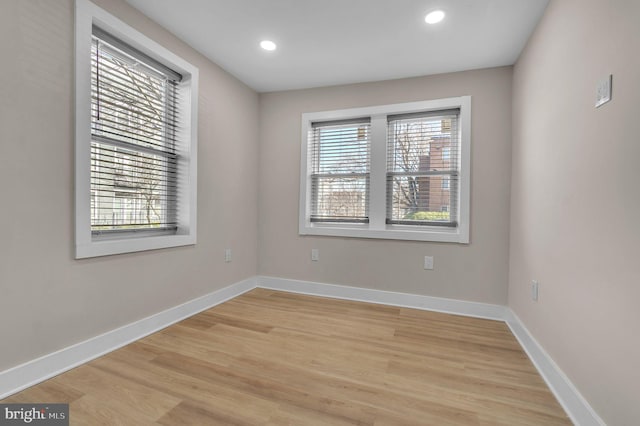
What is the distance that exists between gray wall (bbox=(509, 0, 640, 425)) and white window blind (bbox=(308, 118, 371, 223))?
5.19ft

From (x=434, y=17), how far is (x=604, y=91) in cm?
130

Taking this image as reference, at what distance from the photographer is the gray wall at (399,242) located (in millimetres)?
2869

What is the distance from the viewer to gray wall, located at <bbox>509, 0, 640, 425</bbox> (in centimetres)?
116

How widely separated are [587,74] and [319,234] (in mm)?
2595

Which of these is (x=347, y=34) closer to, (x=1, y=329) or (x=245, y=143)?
(x=245, y=143)

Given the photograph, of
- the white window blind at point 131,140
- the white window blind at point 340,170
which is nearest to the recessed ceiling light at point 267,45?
the white window blind at point 131,140

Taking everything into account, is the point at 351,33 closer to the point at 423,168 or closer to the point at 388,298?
the point at 423,168

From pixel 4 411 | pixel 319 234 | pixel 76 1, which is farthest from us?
pixel 319 234

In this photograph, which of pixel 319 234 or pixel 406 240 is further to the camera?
pixel 319 234

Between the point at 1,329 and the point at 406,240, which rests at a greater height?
the point at 406,240

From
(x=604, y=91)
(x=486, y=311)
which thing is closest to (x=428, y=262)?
(x=486, y=311)

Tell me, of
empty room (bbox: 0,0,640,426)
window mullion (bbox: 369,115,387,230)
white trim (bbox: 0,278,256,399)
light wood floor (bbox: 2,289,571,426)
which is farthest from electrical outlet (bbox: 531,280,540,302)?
white trim (bbox: 0,278,256,399)

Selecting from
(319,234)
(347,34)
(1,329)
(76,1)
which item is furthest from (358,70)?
(1,329)

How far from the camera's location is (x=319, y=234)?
11.4 ft
